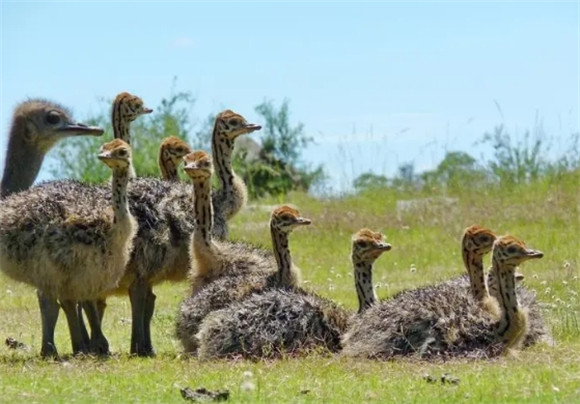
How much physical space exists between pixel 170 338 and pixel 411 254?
6.60 meters

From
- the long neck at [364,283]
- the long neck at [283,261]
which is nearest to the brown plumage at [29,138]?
the long neck at [283,261]

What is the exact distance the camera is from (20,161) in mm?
13906

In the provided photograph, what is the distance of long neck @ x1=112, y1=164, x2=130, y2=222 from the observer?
37.9 ft

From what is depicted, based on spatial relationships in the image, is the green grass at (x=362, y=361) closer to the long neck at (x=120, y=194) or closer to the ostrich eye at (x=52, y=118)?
the long neck at (x=120, y=194)

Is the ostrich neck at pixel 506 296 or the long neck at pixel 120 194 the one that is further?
the long neck at pixel 120 194

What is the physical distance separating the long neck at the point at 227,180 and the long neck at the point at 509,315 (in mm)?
3184

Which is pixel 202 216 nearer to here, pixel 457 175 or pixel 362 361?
pixel 362 361

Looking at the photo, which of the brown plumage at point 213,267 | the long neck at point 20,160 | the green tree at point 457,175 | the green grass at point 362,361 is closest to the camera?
the green grass at point 362,361

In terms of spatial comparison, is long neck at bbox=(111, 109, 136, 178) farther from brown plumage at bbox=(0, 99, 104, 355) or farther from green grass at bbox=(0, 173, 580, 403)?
green grass at bbox=(0, 173, 580, 403)

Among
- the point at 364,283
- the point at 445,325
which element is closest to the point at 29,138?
the point at 364,283

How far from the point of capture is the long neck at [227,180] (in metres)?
13.6

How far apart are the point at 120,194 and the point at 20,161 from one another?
262 centimetres

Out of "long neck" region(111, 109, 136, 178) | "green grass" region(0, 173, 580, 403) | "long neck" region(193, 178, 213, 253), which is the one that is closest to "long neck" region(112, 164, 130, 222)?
"long neck" region(193, 178, 213, 253)

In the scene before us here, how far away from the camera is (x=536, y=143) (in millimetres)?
25250
